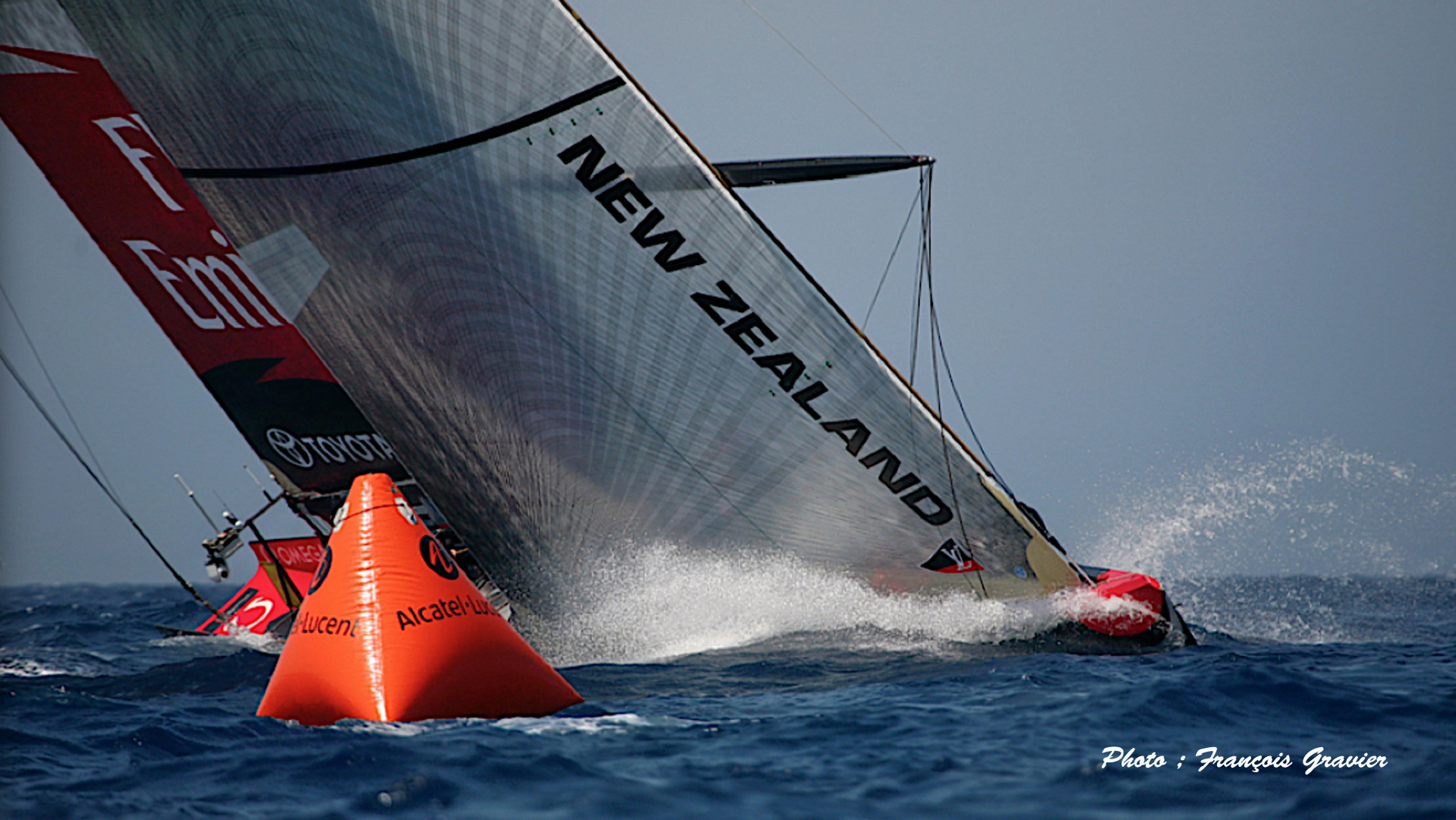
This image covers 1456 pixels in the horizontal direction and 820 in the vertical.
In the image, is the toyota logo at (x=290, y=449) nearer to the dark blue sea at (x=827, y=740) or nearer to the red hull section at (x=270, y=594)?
the red hull section at (x=270, y=594)

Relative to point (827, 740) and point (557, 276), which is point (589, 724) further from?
point (557, 276)

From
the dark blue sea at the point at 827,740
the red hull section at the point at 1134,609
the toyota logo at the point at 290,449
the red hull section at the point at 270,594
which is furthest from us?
the red hull section at the point at 270,594

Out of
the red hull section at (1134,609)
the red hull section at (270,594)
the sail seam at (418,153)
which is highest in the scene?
the sail seam at (418,153)

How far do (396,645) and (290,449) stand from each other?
6404mm

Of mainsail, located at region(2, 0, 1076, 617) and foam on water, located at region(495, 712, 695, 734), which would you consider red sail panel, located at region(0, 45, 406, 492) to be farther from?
foam on water, located at region(495, 712, 695, 734)

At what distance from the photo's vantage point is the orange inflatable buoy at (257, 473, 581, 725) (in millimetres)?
4734

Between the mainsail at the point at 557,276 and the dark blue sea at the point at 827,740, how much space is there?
48.7 inches

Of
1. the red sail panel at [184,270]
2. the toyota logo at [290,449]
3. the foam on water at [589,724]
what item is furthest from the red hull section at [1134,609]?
the toyota logo at [290,449]

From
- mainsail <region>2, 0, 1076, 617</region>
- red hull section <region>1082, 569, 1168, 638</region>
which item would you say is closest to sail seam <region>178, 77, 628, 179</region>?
mainsail <region>2, 0, 1076, 617</region>

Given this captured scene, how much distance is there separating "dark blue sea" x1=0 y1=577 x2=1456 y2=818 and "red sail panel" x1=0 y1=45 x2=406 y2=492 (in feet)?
10.4

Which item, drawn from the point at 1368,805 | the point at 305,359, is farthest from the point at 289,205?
the point at 1368,805

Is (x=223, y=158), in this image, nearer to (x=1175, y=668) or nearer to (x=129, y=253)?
(x=129, y=253)

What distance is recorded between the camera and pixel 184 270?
9609mm

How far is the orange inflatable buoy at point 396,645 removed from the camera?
4.73 meters
